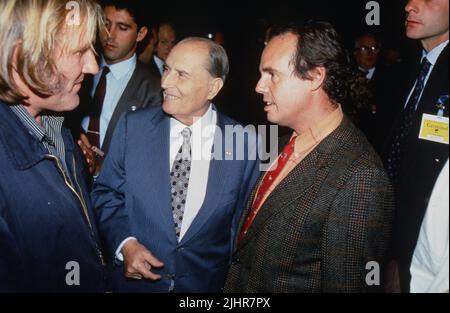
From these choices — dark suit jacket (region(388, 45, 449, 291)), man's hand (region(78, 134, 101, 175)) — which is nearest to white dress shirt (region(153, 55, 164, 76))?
man's hand (region(78, 134, 101, 175))

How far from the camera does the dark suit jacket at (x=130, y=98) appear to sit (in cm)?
343

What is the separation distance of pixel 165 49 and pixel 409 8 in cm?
390

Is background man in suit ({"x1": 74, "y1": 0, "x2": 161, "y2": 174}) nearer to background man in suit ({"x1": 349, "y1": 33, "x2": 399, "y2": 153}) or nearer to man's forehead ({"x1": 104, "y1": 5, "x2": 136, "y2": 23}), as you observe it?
man's forehead ({"x1": 104, "y1": 5, "x2": 136, "y2": 23})

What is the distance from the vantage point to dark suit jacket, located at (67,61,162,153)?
3430mm

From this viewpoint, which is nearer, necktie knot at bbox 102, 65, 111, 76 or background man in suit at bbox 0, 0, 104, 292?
background man in suit at bbox 0, 0, 104, 292

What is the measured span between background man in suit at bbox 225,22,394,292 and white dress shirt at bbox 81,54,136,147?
1921 millimetres

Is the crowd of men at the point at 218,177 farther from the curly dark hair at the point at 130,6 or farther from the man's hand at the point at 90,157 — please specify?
the curly dark hair at the point at 130,6

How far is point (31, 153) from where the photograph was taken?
5.21ft

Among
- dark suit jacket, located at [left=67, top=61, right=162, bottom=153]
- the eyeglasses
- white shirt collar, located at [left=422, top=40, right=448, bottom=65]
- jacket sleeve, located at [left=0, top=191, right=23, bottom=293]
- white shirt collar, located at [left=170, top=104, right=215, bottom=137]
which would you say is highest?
the eyeglasses

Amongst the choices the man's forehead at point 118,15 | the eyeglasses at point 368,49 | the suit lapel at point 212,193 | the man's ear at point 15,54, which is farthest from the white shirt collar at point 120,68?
the eyeglasses at point 368,49

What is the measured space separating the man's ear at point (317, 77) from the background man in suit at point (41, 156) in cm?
117


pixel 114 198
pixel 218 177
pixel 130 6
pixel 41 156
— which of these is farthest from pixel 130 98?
pixel 41 156

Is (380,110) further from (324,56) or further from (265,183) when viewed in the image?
(265,183)

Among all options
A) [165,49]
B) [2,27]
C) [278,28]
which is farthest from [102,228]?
[165,49]
